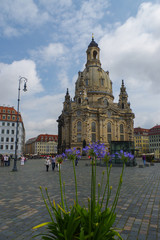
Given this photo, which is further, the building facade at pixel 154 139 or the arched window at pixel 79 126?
the building facade at pixel 154 139

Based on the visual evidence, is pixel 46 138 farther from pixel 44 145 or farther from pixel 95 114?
pixel 95 114

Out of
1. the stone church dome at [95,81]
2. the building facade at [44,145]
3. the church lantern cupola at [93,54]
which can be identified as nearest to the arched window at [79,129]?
the stone church dome at [95,81]

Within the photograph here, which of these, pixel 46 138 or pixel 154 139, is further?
pixel 46 138

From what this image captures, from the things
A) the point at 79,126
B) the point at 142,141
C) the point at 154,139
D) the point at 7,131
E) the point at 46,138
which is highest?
the point at 79,126

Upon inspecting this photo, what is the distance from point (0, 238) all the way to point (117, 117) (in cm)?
6647

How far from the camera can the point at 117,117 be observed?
68.4 metres

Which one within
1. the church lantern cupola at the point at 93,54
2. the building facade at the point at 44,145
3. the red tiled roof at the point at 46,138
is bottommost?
the building facade at the point at 44,145

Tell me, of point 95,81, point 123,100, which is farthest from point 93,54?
point 123,100

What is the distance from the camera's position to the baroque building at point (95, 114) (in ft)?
204

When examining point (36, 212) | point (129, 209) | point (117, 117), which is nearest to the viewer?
point (36, 212)

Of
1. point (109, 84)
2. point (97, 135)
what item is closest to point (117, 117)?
point (97, 135)

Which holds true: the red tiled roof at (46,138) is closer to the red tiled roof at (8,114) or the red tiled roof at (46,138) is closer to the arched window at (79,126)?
the red tiled roof at (8,114)

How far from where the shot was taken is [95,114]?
6569 cm

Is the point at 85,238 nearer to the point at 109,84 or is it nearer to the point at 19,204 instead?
the point at 19,204
